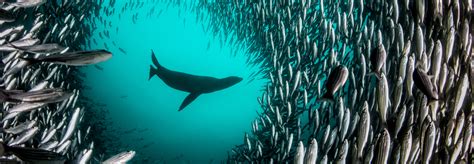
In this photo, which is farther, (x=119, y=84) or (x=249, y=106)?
(x=249, y=106)

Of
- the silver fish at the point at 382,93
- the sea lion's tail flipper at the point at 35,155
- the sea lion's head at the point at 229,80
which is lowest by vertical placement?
the sea lion's tail flipper at the point at 35,155

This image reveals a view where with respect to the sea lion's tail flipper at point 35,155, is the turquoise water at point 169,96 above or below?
above

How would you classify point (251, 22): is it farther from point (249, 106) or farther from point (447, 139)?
point (249, 106)

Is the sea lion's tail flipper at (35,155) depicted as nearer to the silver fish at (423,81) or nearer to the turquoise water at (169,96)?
the silver fish at (423,81)

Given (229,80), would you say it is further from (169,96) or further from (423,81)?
(169,96)

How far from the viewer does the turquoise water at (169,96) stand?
88.4ft

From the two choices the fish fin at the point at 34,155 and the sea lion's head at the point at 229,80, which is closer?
the fish fin at the point at 34,155

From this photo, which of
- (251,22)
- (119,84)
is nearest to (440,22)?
(251,22)

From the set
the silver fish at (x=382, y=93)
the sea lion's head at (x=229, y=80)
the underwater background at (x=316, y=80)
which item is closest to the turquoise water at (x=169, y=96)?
the sea lion's head at (x=229, y=80)

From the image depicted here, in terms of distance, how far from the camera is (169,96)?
155 feet

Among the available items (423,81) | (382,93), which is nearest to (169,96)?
(382,93)

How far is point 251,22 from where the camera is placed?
955 cm

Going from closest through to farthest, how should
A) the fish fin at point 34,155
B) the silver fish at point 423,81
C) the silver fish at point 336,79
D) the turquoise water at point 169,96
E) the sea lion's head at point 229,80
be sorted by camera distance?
1. the fish fin at point 34,155
2. the silver fish at point 423,81
3. the silver fish at point 336,79
4. the sea lion's head at point 229,80
5. the turquoise water at point 169,96

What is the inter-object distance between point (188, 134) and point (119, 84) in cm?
1471
